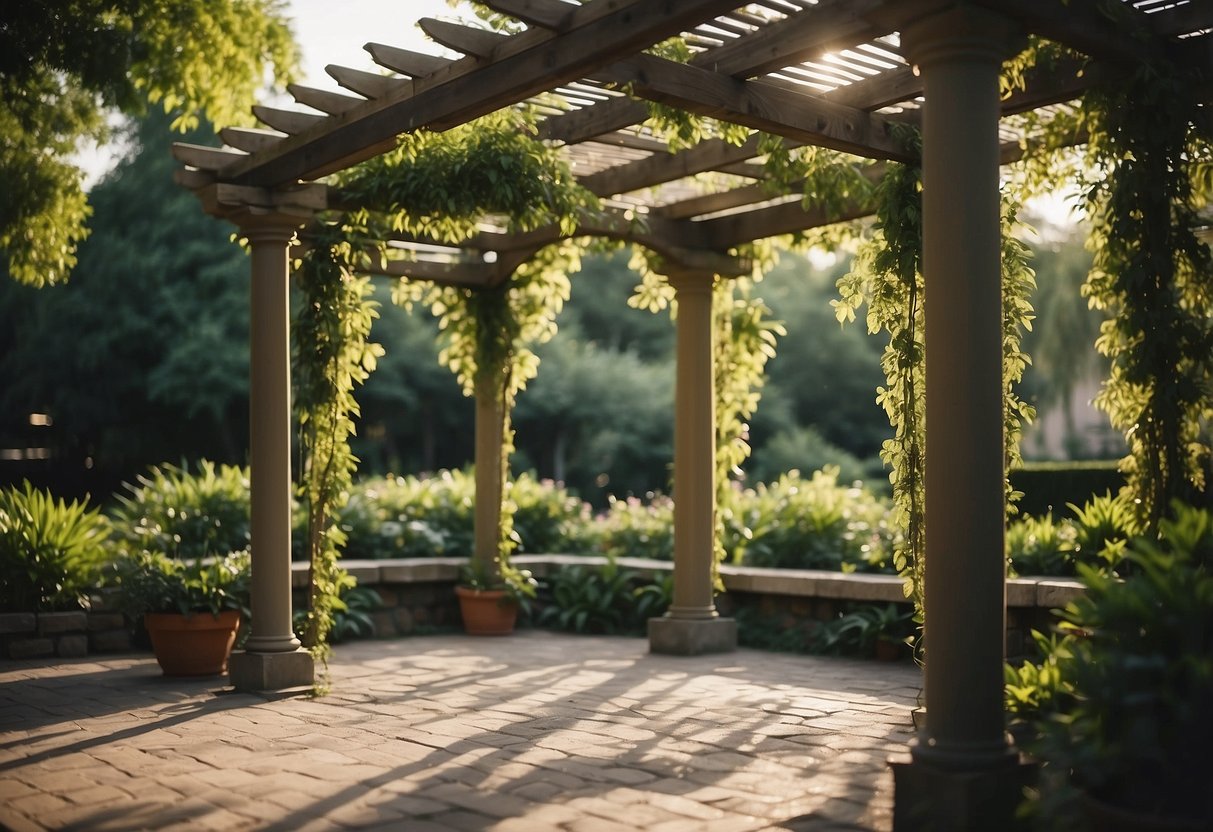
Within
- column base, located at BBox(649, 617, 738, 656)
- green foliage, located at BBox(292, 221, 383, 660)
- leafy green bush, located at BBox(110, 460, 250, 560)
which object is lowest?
column base, located at BBox(649, 617, 738, 656)

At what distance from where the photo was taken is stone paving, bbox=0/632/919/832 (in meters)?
4.32

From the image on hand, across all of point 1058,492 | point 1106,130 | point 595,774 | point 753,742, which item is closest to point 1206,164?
point 1106,130

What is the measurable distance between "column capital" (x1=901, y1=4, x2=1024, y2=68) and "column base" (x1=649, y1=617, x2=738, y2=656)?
17.9 feet

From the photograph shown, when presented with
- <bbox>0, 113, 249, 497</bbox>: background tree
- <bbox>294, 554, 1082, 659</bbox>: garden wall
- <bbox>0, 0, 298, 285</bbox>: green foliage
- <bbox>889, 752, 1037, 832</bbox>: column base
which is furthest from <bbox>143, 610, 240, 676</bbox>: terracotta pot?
<bbox>0, 113, 249, 497</bbox>: background tree

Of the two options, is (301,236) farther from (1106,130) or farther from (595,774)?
(1106,130)

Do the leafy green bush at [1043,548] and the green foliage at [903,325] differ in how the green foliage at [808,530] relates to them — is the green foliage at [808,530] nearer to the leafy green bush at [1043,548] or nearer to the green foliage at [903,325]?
the leafy green bush at [1043,548]

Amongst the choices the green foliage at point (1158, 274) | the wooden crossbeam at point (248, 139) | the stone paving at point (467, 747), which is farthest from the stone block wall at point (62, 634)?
the green foliage at point (1158, 274)

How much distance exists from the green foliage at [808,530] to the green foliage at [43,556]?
5231mm

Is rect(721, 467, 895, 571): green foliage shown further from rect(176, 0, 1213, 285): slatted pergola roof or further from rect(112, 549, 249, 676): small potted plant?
rect(112, 549, 249, 676): small potted plant

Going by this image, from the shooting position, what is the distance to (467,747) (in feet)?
18.0

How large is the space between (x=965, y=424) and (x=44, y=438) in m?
23.8

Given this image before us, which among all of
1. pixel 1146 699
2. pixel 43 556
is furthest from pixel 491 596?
pixel 1146 699

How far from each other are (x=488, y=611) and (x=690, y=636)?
213cm

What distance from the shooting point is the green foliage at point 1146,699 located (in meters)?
3.24
